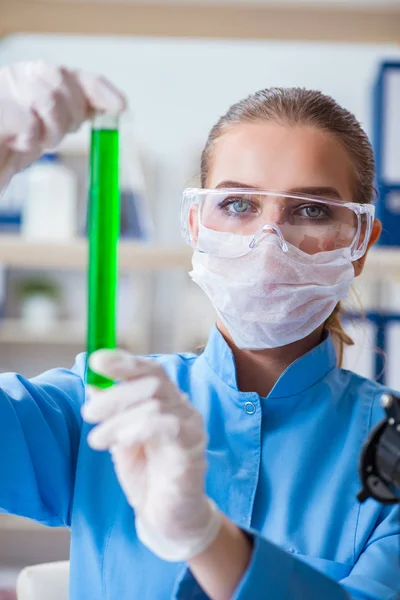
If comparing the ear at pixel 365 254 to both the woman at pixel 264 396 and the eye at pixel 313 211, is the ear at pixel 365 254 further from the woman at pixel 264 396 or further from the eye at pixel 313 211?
the eye at pixel 313 211

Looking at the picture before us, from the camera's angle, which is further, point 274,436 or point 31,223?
point 31,223

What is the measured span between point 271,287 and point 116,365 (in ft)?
1.40

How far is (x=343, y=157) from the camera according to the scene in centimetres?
121

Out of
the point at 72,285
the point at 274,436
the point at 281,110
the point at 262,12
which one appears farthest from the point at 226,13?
the point at 72,285

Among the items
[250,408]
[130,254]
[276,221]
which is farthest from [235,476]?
[130,254]

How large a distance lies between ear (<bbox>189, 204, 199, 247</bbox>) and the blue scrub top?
0.61ft

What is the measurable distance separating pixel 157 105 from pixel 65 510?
13.0 ft

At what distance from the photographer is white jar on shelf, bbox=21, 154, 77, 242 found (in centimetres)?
216

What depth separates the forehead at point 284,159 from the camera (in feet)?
3.75

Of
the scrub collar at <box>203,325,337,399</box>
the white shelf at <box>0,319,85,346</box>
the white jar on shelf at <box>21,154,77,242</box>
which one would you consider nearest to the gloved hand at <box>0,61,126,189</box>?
the scrub collar at <box>203,325,337,399</box>

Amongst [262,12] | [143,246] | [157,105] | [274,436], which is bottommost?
[274,436]

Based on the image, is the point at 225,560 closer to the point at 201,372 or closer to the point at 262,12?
the point at 201,372

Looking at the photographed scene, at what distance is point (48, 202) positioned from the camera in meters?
2.21

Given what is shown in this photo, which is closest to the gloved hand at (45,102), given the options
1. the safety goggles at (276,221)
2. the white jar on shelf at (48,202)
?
the safety goggles at (276,221)
